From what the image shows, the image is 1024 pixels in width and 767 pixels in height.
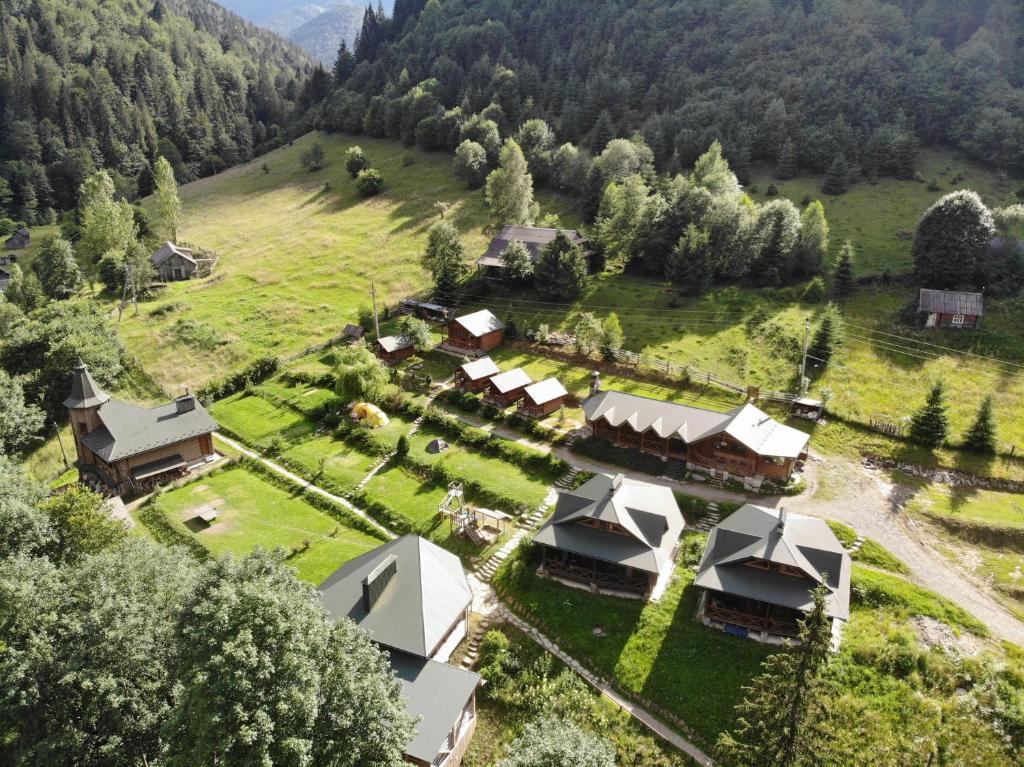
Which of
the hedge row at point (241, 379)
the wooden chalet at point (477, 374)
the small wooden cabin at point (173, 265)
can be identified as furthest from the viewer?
the small wooden cabin at point (173, 265)

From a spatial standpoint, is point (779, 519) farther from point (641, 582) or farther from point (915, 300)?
point (915, 300)

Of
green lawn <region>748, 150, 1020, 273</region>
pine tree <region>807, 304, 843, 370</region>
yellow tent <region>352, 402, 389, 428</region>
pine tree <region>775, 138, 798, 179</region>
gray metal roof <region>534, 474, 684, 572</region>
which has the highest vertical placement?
pine tree <region>775, 138, 798, 179</region>

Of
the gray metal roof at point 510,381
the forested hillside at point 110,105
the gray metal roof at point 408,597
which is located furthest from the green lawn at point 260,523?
the forested hillside at point 110,105

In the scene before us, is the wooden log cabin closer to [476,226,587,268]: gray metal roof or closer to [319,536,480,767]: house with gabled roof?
[319,536,480,767]: house with gabled roof

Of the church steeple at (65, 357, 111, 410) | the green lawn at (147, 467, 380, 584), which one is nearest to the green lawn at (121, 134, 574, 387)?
the church steeple at (65, 357, 111, 410)

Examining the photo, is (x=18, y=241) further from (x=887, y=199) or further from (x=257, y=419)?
(x=887, y=199)

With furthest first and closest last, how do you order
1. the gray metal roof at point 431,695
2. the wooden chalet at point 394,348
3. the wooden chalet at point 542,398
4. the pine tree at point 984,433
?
1. the wooden chalet at point 394,348
2. the wooden chalet at point 542,398
3. the pine tree at point 984,433
4. the gray metal roof at point 431,695

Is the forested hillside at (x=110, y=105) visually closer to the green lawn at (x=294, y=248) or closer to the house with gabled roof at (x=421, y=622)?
the green lawn at (x=294, y=248)
